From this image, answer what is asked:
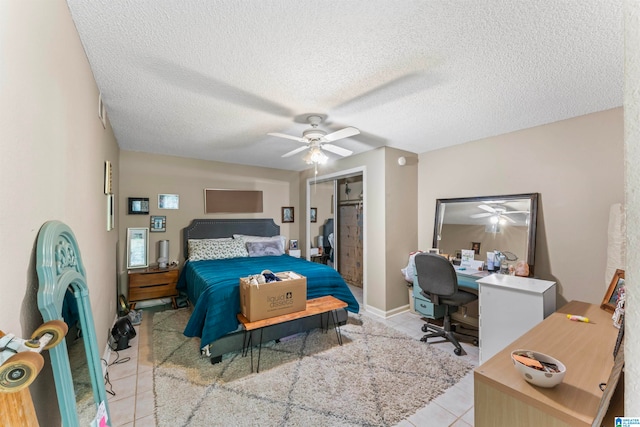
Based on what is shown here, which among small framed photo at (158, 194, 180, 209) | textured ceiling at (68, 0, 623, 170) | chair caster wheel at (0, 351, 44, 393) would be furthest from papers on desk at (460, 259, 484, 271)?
small framed photo at (158, 194, 180, 209)

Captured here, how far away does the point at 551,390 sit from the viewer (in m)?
1.04

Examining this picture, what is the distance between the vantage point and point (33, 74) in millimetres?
918

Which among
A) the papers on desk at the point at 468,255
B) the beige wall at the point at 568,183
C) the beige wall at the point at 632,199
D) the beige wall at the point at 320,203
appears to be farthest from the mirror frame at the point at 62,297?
the beige wall at the point at 320,203

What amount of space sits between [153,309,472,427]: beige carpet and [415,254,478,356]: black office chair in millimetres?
249

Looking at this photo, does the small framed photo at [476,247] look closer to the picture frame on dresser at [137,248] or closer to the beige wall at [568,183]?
the beige wall at [568,183]

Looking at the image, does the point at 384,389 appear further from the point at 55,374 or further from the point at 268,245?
the point at 268,245

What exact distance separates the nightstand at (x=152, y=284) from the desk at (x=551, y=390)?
3.95 m

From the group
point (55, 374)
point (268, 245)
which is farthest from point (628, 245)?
point (268, 245)

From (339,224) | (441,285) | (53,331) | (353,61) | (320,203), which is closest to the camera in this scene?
(53,331)

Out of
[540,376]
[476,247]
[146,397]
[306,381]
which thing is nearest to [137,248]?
[146,397]

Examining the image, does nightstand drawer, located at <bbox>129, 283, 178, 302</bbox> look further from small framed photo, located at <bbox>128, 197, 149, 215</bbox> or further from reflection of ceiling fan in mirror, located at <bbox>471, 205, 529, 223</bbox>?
reflection of ceiling fan in mirror, located at <bbox>471, 205, 529, 223</bbox>

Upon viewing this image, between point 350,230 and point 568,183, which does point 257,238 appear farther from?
point 568,183

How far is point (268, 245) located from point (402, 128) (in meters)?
2.87

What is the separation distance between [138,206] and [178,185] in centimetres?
65
